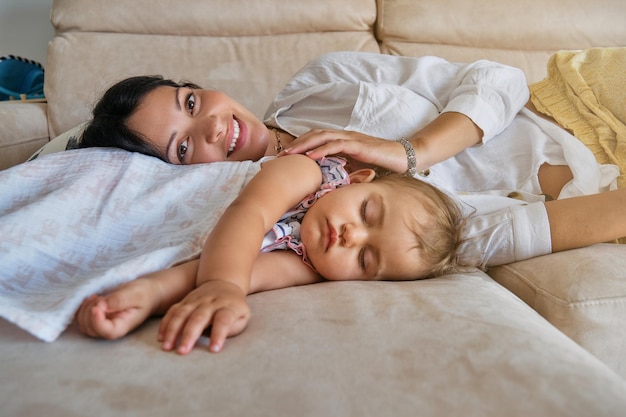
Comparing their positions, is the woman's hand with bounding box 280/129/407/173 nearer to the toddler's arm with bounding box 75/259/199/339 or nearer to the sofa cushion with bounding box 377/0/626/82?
the toddler's arm with bounding box 75/259/199/339

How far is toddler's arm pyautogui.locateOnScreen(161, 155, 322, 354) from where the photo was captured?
694 millimetres

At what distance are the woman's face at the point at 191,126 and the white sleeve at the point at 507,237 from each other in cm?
59

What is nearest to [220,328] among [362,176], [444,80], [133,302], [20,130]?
[133,302]

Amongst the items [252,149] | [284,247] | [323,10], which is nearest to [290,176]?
[284,247]

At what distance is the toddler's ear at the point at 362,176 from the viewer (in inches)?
46.9

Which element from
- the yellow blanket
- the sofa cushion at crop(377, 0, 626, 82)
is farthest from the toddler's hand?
the sofa cushion at crop(377, 0, 626, 82)

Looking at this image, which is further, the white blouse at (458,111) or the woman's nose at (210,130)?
the white blouse at (458,111)

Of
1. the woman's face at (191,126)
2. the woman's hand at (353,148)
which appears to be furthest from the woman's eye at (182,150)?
the woman's hand at (353,148)

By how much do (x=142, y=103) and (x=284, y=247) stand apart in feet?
1.72

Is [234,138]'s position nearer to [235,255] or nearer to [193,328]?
[235,255]

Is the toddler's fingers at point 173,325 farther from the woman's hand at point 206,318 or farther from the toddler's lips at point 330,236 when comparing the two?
the toddler's lips at point 330,236

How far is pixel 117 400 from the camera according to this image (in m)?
0.56

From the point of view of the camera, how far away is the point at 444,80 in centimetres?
161

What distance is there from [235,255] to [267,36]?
164cm
